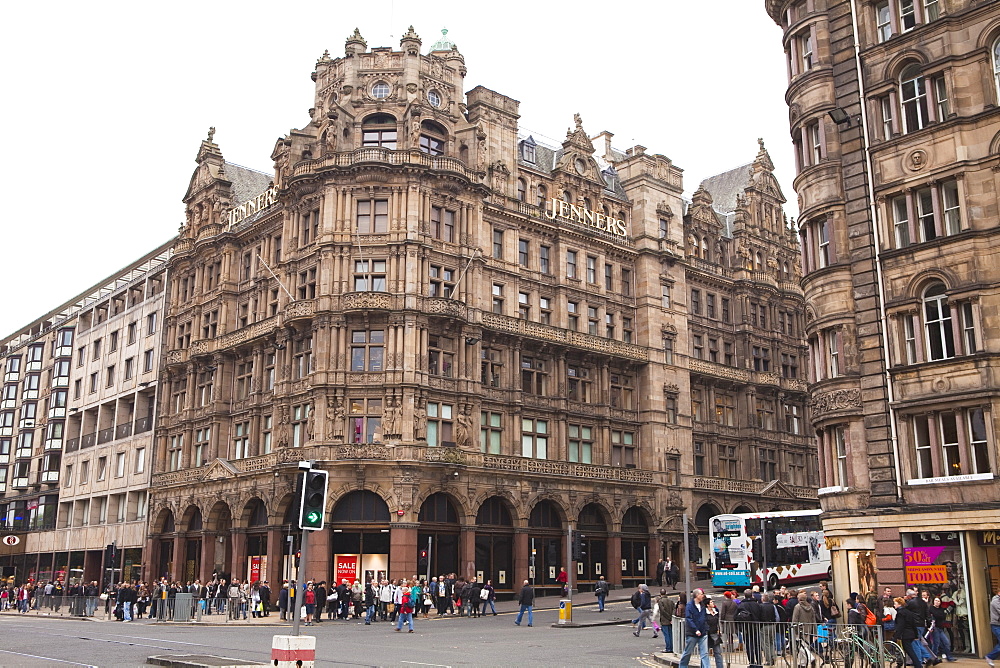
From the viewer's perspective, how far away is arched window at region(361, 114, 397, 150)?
177 feet

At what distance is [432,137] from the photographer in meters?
55.2

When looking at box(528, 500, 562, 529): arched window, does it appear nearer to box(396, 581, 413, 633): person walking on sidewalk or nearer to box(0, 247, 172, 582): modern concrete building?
box(396, 581, 413, 633): person walking on sidewalk

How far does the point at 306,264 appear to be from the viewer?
53906 mm

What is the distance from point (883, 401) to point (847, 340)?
2.44m

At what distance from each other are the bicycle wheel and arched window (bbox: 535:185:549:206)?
136 feet

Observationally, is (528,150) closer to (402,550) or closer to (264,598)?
(402,550)

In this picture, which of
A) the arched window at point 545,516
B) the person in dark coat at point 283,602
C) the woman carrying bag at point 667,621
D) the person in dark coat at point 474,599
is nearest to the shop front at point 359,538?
the person in dark coat at point 283,602

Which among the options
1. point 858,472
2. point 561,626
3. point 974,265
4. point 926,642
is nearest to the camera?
point 926,642

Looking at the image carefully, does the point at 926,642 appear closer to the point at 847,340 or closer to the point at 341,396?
the point at 847,340

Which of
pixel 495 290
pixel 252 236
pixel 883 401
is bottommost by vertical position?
pixel 883 401

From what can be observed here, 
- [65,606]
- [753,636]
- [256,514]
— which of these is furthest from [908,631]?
[65,606]

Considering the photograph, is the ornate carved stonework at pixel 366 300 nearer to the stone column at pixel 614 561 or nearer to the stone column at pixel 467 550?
the stone column at pixel 467 550

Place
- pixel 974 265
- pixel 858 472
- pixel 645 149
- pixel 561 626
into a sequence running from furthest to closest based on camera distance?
pixel 645 149, pixel 561 626, pixel 858 472, pixel 974 265

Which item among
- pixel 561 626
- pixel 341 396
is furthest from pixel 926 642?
pixel 341 396
